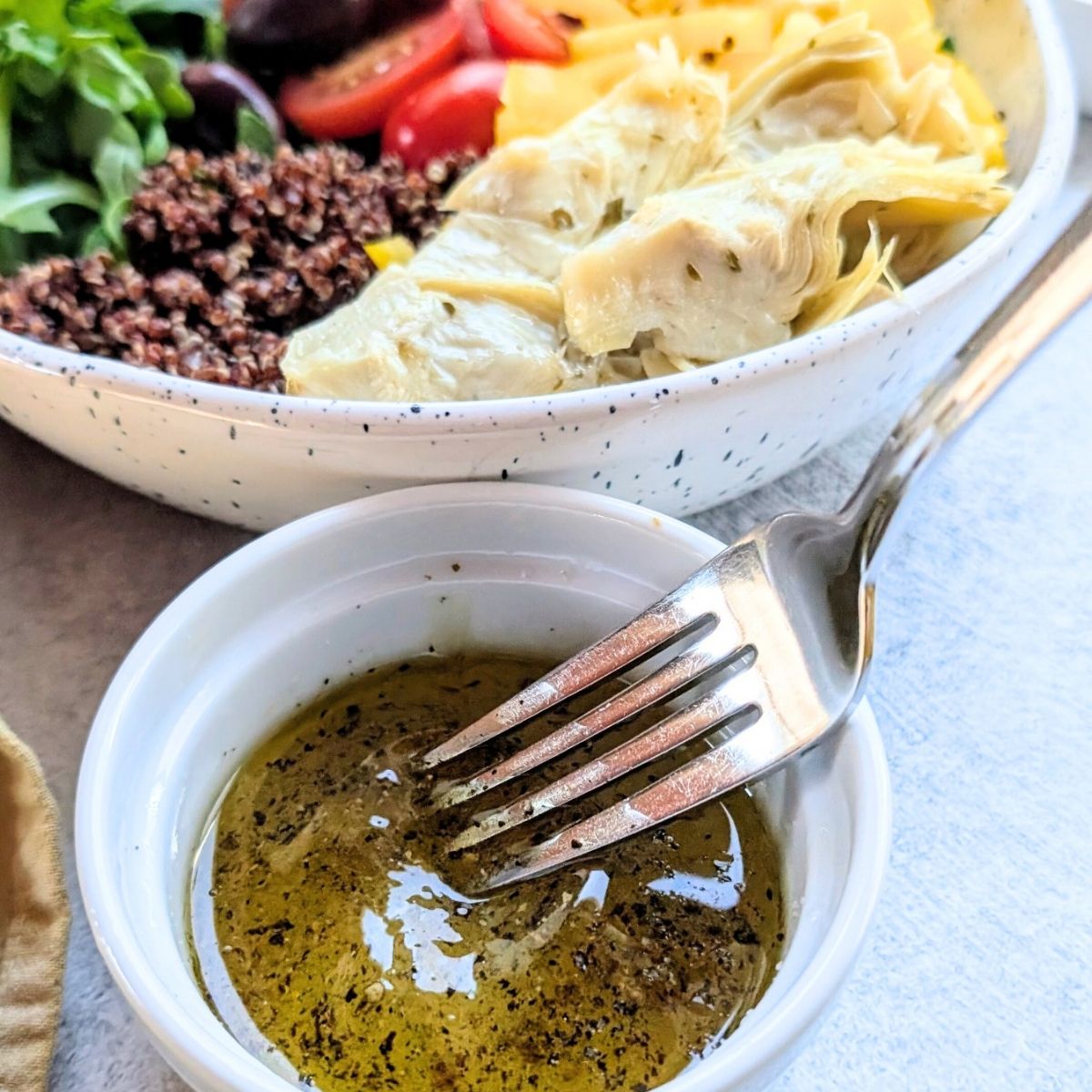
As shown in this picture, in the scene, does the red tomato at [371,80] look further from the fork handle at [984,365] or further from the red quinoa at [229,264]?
the fork handle at [984,365]

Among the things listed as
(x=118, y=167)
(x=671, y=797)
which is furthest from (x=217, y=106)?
(x=671, y=797)

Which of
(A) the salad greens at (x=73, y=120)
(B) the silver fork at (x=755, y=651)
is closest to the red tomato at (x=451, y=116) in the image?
(A) the salad greens at (x=73, y=120)

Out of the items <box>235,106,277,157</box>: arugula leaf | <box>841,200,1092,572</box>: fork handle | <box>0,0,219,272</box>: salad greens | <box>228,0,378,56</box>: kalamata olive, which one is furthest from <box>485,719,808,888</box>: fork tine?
<box>228,0,378,56</box>: kalamata olive

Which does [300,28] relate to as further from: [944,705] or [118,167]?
[944,705]

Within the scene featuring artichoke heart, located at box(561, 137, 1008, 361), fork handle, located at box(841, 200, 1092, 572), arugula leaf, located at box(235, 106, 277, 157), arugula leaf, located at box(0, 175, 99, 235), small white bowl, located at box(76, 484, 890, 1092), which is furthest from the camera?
arugula leaf, located at box(235, 106, 277, 157)

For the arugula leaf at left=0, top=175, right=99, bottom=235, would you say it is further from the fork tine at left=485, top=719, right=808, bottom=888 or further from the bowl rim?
the fork tine at left=485, top=719, right=808, bottom=888

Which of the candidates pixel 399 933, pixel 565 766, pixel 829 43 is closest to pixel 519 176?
pixel 829 43
